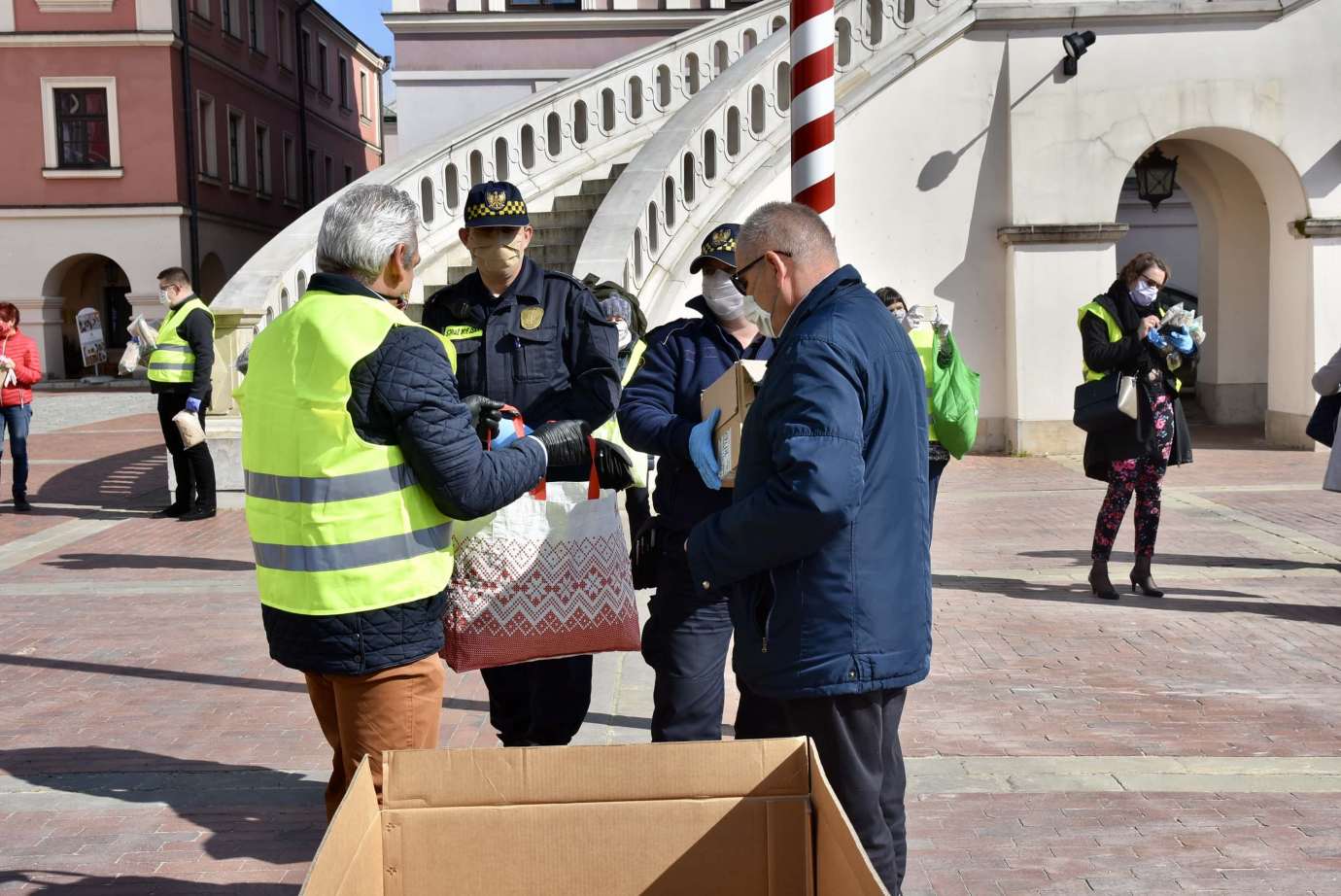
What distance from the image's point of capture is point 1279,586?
26.2 feet

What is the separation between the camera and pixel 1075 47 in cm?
1380

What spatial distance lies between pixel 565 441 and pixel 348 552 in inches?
29.6

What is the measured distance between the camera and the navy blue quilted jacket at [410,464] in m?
2.94

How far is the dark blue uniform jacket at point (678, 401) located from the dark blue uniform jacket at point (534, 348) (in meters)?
0.13

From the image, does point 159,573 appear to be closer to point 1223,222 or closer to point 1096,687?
point 1096,687

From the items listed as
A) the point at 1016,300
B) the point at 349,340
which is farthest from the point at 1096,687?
the point at 1016,300

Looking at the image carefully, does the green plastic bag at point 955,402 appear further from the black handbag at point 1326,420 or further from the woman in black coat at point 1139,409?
the black handbag at point 1326,420

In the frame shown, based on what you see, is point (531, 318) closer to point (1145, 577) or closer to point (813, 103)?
point (813, 103)

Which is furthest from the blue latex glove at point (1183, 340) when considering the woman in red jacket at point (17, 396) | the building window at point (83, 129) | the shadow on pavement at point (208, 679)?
the building window at point (83, 129)

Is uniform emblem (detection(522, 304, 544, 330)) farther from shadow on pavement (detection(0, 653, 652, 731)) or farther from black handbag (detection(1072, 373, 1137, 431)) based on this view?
black handbag (detection(1072, 373, 1137, 431))

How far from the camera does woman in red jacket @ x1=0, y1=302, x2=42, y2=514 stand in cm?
1188

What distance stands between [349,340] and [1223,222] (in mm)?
15418

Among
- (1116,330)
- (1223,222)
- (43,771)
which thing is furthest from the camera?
(1223,222)

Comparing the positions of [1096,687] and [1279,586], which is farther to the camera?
[1279,586]
